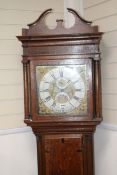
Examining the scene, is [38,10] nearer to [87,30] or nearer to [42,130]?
[87,30]

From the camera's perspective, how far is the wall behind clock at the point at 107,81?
2076mm

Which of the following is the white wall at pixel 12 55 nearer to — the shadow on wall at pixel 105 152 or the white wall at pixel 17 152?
the white wall at pixel 17 152

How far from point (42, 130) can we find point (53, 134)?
0.08 metres

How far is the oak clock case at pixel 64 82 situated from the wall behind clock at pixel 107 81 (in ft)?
0.82

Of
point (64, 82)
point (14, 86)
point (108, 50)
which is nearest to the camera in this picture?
point (64, 82)

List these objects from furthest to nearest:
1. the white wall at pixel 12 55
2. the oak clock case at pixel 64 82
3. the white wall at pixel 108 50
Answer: the white wall at pixel 12 55, the white wall at pixel 108 50, the oak clock case at pixel 64 82

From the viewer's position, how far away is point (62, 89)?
1.90 meters

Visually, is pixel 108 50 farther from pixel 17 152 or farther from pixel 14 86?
pixel 17 152

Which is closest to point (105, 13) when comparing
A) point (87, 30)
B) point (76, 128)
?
point (87, 30)

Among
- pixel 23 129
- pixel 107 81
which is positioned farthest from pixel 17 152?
pixel 107 81

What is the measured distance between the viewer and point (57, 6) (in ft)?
7.55

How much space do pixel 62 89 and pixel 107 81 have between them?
0.44 meters

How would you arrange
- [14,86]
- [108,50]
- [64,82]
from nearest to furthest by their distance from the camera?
[64,82], [108,50], [14,86]

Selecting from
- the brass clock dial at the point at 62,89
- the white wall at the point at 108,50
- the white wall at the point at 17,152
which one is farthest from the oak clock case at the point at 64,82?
the white wall at the point at 17,152
